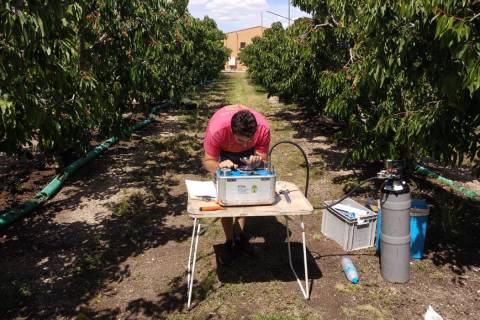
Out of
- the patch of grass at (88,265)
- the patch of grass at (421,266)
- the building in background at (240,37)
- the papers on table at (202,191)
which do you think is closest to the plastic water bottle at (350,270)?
the patch of grass at (421,266)

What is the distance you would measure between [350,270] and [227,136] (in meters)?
2.10

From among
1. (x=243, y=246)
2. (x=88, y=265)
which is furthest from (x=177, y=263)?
(x=88, y=265)

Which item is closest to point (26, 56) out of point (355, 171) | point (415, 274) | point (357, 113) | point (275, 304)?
point (275, 304)

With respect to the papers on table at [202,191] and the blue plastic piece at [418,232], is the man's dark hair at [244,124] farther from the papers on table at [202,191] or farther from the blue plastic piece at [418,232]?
the blue plastic piece at [418,232]

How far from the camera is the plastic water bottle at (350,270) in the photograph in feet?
15.2

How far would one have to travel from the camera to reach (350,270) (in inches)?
188

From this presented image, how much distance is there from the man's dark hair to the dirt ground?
1.75m

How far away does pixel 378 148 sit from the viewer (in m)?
6.52

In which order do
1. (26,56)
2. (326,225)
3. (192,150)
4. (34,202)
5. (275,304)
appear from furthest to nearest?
(192,150) → (34,202) → (326,225) → (275,304) → (26,56)

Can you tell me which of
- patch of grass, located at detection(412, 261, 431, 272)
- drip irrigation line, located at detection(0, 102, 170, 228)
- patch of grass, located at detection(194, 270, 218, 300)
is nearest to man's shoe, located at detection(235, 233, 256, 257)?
patch of grass, located at detection(194, 270, 218, 300)

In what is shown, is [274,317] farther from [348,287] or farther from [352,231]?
[352,231]

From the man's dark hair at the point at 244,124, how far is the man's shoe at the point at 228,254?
1.71m

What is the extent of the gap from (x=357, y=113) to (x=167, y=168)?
14.0 feet

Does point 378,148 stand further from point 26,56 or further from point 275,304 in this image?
point 26,56
